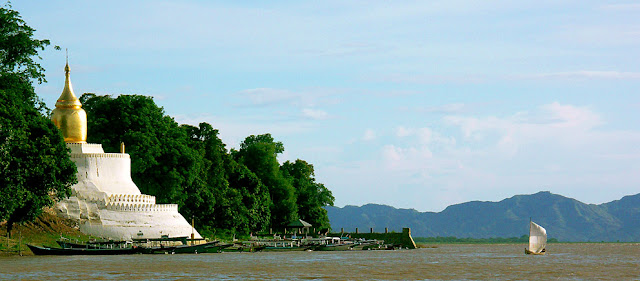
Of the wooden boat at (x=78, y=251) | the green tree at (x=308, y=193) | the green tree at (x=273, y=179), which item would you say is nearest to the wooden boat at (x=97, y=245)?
the wooden boat at (x=78, y=251)

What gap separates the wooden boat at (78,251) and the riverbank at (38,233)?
2.65 feet

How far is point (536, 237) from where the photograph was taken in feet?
326

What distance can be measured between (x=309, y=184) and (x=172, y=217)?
149ft

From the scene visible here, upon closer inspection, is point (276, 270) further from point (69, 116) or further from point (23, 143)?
point (69, 116)

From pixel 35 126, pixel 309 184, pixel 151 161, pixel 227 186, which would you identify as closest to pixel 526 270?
pixel 35 126

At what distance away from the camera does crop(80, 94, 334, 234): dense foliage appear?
10194cm

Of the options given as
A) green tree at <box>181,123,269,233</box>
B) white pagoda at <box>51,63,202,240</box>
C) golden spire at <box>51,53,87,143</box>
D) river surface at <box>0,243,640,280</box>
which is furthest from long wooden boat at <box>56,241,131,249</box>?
green tree at <box>181,123,269,233</box>

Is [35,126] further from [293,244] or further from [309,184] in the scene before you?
[309,184]

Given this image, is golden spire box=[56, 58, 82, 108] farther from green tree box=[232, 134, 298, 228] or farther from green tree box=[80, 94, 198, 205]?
green tree box=[232, 134, 298, 228]

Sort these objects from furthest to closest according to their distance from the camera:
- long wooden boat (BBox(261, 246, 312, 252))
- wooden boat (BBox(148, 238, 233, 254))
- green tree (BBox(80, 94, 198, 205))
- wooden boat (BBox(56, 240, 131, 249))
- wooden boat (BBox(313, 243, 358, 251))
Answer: wooden boat (BBox(313, 243, 358, 251)) < long wooden boat (BBox(261, 246, 312, 252)) < green tree (BBox(80, 94, 198, 205)) < wooden boat (BBox(148, 238, 233, 254)) < wooden boat (BBox(56, 240, 131, 249))

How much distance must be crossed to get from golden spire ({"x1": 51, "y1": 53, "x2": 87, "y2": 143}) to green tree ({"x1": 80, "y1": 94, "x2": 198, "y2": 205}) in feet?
13.2

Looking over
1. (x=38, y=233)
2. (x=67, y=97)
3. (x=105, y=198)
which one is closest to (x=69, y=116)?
(x=67, y=97)

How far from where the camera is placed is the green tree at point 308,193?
137 metres

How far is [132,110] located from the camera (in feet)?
337
